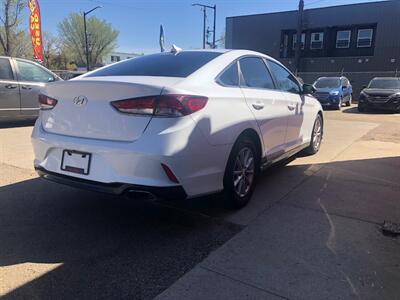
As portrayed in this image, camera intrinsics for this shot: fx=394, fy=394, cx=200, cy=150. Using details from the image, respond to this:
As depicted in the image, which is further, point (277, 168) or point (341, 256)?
point (277, 168)

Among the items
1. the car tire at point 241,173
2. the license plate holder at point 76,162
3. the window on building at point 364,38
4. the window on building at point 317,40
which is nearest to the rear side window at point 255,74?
the car tire at point 241,173

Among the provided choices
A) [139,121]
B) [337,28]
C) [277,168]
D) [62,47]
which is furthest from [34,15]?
[62,47]

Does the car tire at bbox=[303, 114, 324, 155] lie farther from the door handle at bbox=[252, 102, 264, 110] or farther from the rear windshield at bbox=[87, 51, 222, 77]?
the rear windshield at bbox=[87, 51, 222, 77]

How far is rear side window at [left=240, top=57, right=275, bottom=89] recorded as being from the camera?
13.8 ft

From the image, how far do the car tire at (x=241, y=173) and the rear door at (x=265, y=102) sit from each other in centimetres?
31

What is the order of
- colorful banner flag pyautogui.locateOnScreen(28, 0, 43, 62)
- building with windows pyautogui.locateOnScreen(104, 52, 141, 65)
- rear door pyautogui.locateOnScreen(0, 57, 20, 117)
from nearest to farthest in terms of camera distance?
rear door pyautogui.locateOnScreen(0, 57, 20, 117)
colorful banner flag pyautogui.locateOnScreen(28, 0, 43, 62)
building with windows pyautogui.locateOnScreen(104, 52, 141, 65)

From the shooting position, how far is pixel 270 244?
3295 mm

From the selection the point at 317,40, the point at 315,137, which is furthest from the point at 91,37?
the point at 315,137

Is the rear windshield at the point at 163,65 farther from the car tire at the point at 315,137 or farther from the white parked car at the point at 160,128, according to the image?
the car tire at the point at 315,137

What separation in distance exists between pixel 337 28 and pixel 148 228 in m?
36.2

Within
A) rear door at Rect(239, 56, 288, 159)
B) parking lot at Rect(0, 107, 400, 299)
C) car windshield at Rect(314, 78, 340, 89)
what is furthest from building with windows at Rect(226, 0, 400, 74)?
parking lot at Rect(0, 107, 400, 299)

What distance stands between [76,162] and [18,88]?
23.5 ft

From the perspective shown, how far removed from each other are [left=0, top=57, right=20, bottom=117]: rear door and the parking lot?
4.90m

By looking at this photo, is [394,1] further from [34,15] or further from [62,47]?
[62,47]
